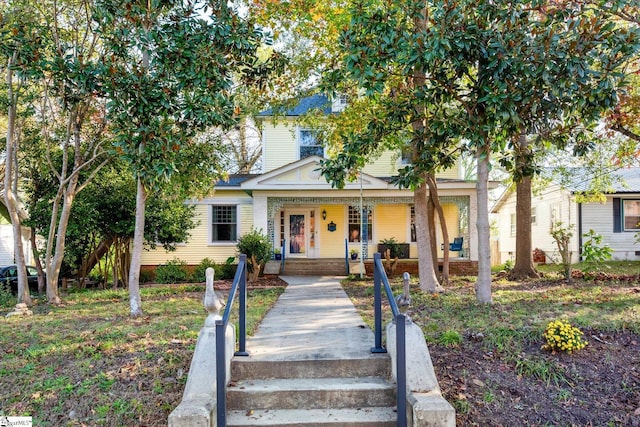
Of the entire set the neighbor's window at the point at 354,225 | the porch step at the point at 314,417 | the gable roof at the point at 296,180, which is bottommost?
the porch step at the point at 314,417

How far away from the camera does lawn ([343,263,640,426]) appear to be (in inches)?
163

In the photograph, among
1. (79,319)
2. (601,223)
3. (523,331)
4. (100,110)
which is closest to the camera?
(523,331)

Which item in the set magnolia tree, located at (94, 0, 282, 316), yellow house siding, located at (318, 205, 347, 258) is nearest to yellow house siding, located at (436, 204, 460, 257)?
yellow house siding, located at (318, 205, 347, 258)

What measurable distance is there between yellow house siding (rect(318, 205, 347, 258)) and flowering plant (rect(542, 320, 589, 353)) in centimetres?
1231

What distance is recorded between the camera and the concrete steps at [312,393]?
12.7 ft

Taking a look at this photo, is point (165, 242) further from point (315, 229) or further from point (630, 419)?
point (630, 419)

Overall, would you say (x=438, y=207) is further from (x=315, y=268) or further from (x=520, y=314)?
(x=315, y=268)

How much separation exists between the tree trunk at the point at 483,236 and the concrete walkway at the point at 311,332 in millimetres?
2355

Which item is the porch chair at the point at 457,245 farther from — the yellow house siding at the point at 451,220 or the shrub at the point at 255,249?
the shrub at the point at 255,249

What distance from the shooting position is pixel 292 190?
1494cm

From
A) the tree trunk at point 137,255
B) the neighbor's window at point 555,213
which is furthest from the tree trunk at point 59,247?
the neighbor's window at point 555,213

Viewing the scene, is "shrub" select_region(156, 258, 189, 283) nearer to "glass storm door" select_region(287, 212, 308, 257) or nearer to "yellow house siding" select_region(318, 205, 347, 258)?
"glass storm door" select_region(287, 212, 308, 257)

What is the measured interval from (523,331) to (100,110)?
1049 cm

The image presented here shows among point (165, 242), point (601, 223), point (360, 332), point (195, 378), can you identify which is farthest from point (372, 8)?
point (601, 223)
